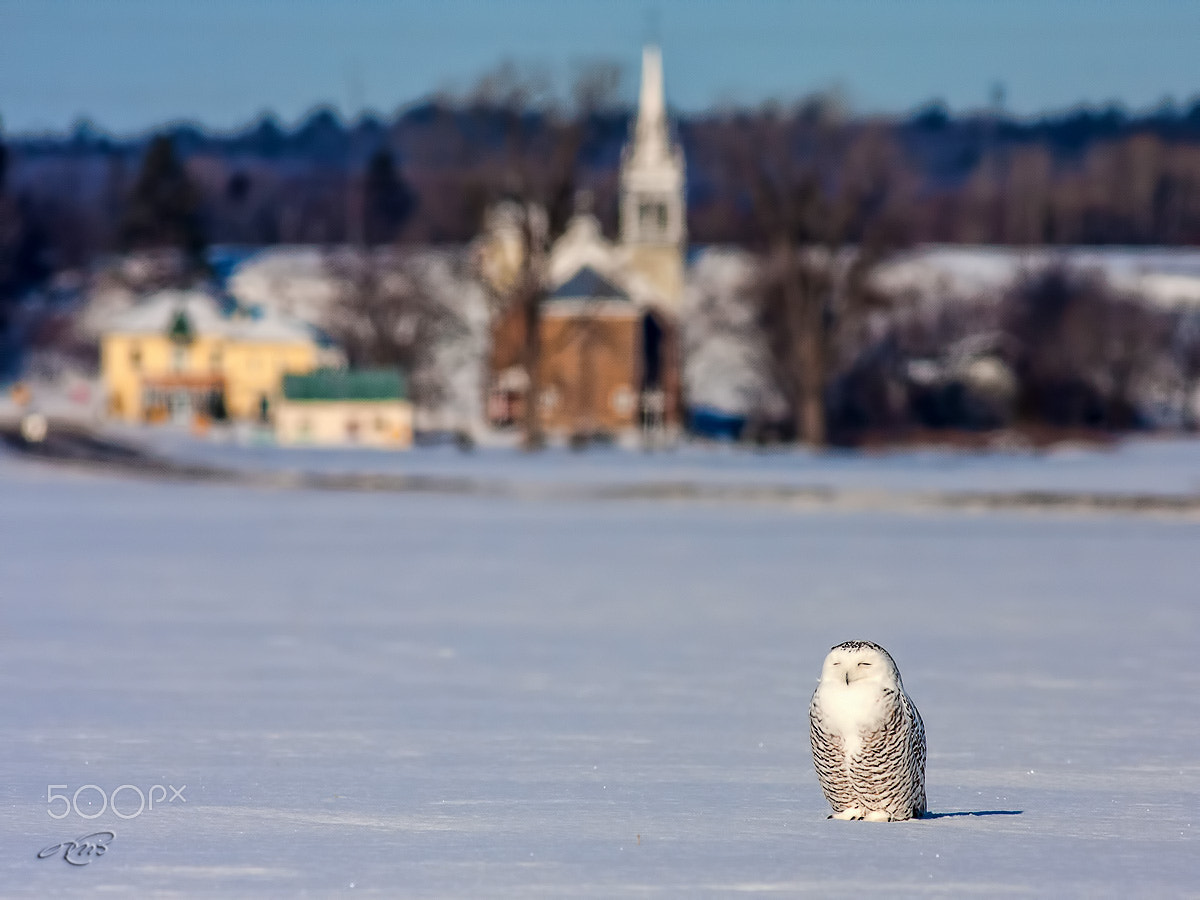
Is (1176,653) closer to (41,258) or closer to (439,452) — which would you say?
(439,452)

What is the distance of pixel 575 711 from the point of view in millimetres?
13086

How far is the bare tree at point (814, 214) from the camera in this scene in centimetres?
6316

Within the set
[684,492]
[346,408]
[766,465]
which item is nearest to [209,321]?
[346,408]

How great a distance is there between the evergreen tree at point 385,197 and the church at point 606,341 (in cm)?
6596

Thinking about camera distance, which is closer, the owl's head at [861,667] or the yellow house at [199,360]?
the owl's head at [861,667]

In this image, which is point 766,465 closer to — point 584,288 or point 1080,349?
point 584,288

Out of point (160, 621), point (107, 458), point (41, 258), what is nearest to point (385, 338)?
point (107, 458)

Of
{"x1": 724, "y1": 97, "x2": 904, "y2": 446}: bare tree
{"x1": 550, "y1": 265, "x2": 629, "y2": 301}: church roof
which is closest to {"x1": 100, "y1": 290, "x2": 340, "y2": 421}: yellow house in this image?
{"x1": 550, "y1": 265, "x2": 629, "y2": 301}: church roof

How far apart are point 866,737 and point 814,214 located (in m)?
57.4

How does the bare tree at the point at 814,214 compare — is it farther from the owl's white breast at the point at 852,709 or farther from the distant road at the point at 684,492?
the owl's white breast at the point at 852,709

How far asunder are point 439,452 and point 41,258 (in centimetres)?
7471
